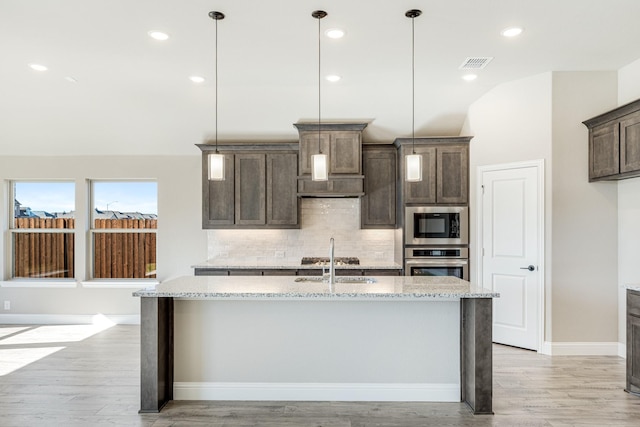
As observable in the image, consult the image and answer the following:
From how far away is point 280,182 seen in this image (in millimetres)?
5367

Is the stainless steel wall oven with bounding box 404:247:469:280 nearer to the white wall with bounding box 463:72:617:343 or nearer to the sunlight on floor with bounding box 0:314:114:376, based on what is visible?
the white wall with bounding box 463:72:617:343

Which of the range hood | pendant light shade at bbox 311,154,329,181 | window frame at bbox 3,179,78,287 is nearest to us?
pendant light shade at bbox 311,154,329,181

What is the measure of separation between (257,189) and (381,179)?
1.66 meters

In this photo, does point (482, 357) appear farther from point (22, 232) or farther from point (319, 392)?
point (22, 232)

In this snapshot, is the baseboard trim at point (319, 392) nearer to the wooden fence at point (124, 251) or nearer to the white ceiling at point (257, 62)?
the white ceiling at point (257, 62)

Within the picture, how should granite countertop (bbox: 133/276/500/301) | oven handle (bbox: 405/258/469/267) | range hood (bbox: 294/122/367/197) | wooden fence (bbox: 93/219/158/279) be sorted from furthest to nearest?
wooden fence (bbox: 93/219/158/279) → range hood (bbox: 294/122/367/197) → oven handle (bbox: 405/258/469/267) → granite countertop (bbox: 133/276/500/301)

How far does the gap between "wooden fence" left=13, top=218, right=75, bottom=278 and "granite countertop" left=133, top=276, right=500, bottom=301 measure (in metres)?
3.56

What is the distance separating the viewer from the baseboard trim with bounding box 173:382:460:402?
10.3ft

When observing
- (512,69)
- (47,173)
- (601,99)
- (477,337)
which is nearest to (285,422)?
(477,337)

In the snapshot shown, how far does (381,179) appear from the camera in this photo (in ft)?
17.6

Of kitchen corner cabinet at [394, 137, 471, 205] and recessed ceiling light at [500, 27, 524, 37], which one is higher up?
recessed ceiling light at [500, 27, 524, 37]

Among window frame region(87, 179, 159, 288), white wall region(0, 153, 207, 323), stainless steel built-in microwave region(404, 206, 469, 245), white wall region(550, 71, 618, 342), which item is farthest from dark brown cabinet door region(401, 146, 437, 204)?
window frame region(87, 179, 159, 288)

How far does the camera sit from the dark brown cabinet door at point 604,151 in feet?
12.5

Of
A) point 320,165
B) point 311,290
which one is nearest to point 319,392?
point 311,290
